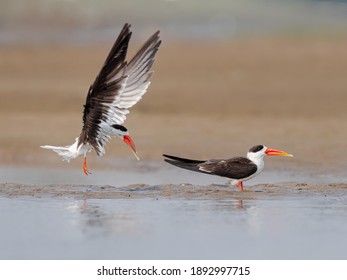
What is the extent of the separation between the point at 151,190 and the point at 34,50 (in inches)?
769

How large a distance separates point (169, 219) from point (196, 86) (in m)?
13.3

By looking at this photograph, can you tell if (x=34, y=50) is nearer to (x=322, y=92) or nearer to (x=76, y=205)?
(x=322, y=92)

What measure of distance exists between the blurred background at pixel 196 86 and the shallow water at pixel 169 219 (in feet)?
8.86

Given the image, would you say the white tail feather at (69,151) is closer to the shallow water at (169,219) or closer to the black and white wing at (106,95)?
the black and white wing at (106,95)

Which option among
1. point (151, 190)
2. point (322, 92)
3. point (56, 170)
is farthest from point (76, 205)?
point (322, 92)

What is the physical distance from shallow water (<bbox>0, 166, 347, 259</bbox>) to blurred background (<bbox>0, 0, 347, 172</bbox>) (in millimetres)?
2701

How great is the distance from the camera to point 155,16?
4412cm

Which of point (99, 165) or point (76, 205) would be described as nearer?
point (76, 205)

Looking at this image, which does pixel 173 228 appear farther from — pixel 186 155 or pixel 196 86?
pixel 196 86

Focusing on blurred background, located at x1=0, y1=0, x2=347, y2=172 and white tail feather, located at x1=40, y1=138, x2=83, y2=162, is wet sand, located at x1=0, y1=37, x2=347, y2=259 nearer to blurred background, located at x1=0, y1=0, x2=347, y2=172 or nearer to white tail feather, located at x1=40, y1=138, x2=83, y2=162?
blurred background, located at x1=0, y1=0, x2=347, y2=172

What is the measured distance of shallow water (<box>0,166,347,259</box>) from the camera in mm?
8906

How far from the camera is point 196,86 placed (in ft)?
76.9

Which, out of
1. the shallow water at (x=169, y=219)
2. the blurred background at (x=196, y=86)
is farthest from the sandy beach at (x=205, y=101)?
the shallow water at (x=169, y=219)

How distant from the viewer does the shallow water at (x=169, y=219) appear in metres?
8.91
